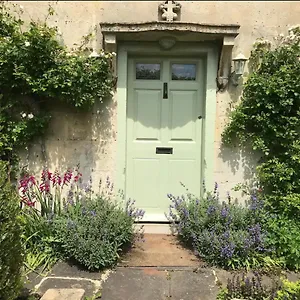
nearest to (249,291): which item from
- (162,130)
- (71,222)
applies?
(71,222)

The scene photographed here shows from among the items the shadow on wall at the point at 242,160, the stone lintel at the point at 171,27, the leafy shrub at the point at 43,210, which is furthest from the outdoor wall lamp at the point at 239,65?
the leafy shrub at the point at 43,210

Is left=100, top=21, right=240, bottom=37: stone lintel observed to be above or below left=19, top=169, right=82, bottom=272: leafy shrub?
above

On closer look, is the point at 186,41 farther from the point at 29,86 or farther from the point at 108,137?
the point at 29,86

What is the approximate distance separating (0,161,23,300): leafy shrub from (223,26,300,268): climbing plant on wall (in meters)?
2.89

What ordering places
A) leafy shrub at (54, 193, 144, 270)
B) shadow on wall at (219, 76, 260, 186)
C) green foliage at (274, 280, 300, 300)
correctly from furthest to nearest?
1. shadow on wall at (219, 76, 260, 186)
2. leafy shrub at (54, 193, 144, 270)
3. green foliage at (274, 280, 300, 300)

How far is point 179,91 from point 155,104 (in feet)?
1.25

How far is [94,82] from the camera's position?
14.6ft

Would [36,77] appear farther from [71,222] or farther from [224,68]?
[224,68]

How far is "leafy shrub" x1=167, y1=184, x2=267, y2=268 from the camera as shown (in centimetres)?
389

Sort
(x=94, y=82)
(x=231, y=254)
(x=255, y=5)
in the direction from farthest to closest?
1. (x=255, y=5)
2. (x=94, y=82)
3. (x=231, y=254)

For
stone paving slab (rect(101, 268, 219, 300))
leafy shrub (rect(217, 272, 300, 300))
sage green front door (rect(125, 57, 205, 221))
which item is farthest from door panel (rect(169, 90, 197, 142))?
leafy shrub (rect(217, 272, 300, 300))

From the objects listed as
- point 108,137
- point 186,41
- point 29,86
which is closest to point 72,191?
point 108,137

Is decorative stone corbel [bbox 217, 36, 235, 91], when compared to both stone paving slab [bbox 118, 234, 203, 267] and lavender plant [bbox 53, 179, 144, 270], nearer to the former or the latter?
lavender plant [bbox 53, 179, 144, 270]

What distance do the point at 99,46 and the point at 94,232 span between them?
2454mm
